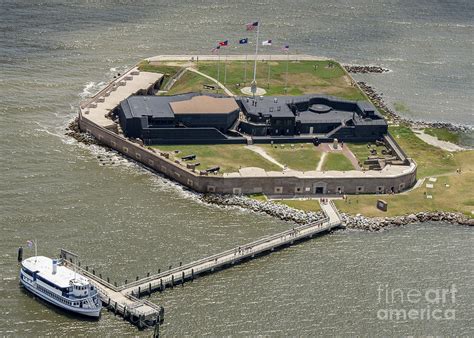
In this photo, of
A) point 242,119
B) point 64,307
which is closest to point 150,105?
point 242,119

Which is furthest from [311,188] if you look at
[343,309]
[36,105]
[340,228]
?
[36,105]

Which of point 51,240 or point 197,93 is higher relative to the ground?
point 197,93

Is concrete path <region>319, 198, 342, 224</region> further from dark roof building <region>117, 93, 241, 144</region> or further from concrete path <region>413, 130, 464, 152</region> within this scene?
concrete path <region>413, 130, 464, 152</region>

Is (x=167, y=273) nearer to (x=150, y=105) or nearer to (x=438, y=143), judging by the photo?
(x=150, y=105)

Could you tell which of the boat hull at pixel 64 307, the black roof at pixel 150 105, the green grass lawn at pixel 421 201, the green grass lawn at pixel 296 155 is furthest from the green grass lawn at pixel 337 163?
the boat hull at pixel 64 307

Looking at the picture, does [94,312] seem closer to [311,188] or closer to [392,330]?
[392,330]

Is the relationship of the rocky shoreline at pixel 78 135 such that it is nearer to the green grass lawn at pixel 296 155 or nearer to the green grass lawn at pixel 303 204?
the green grass lawn at pixel 296 155
